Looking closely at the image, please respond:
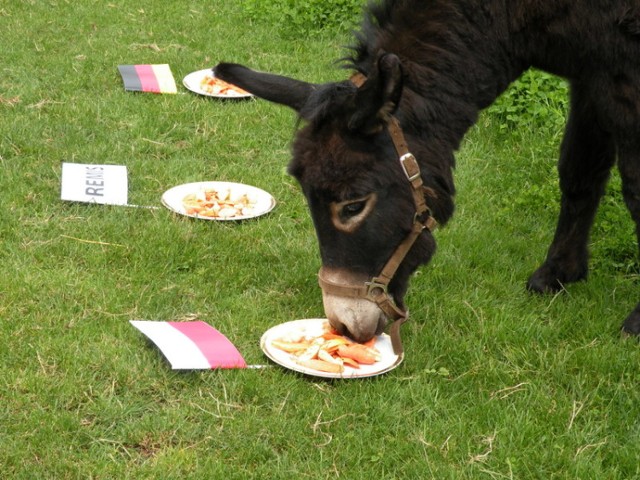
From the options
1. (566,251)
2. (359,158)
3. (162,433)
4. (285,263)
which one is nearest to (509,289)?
(566,251)

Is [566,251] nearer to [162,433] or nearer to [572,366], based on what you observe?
[572,366]

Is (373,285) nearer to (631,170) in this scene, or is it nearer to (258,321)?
(258,321)

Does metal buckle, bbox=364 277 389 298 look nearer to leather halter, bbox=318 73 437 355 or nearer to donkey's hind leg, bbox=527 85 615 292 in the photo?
leather halter, bbox=318 73 437 355

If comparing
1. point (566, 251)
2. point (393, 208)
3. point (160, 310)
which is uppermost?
point (393, 208)

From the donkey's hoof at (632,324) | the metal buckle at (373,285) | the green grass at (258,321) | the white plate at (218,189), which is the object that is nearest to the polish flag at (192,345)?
the green grass at (258,321)

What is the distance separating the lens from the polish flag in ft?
13.4

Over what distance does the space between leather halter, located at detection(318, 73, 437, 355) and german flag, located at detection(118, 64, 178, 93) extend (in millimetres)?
4171

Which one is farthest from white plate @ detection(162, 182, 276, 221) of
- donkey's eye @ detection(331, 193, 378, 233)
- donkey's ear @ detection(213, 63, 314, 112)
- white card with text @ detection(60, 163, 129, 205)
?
donkey's eye @ detection(331, 193, 378, 233)

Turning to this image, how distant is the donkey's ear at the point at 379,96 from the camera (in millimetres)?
3500

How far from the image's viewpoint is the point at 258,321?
466cm

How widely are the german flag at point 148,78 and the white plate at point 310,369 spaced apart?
395 centimetres

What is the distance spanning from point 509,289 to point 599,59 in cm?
147

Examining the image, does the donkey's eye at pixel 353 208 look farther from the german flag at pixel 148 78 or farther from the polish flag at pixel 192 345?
the german flag at pixel 148 78

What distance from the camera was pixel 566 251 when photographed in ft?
16.8
